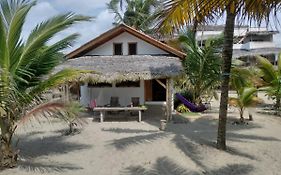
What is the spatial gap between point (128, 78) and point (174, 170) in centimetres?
805

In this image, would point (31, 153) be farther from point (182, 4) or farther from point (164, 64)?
point (164, 64)

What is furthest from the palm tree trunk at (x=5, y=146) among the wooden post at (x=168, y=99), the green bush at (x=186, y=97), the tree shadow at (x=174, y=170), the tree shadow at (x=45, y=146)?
the green bush at (x=186, y=97)

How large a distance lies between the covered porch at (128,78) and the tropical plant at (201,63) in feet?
3.20

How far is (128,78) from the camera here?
16234 millimetres

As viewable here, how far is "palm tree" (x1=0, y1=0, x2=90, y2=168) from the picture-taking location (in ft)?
26.7

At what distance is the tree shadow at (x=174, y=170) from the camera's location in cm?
848

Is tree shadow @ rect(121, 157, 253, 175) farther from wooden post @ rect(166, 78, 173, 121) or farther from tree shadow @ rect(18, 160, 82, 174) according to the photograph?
wooden post @ rect(166, 78, 173, 121)

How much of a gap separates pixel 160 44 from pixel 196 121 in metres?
5.09

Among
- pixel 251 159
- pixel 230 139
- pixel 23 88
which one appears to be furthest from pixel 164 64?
pixel 23 88

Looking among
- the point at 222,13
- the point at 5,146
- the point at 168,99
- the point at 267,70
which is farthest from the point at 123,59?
the point at 222,13

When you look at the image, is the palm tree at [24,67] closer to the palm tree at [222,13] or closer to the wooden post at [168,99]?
the palm tree at [222,13]

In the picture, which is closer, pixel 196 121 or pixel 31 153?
pixel 31 153

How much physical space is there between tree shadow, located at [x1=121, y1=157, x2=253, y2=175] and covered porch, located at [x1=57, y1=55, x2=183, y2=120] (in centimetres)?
634

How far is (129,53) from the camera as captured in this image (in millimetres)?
20172
